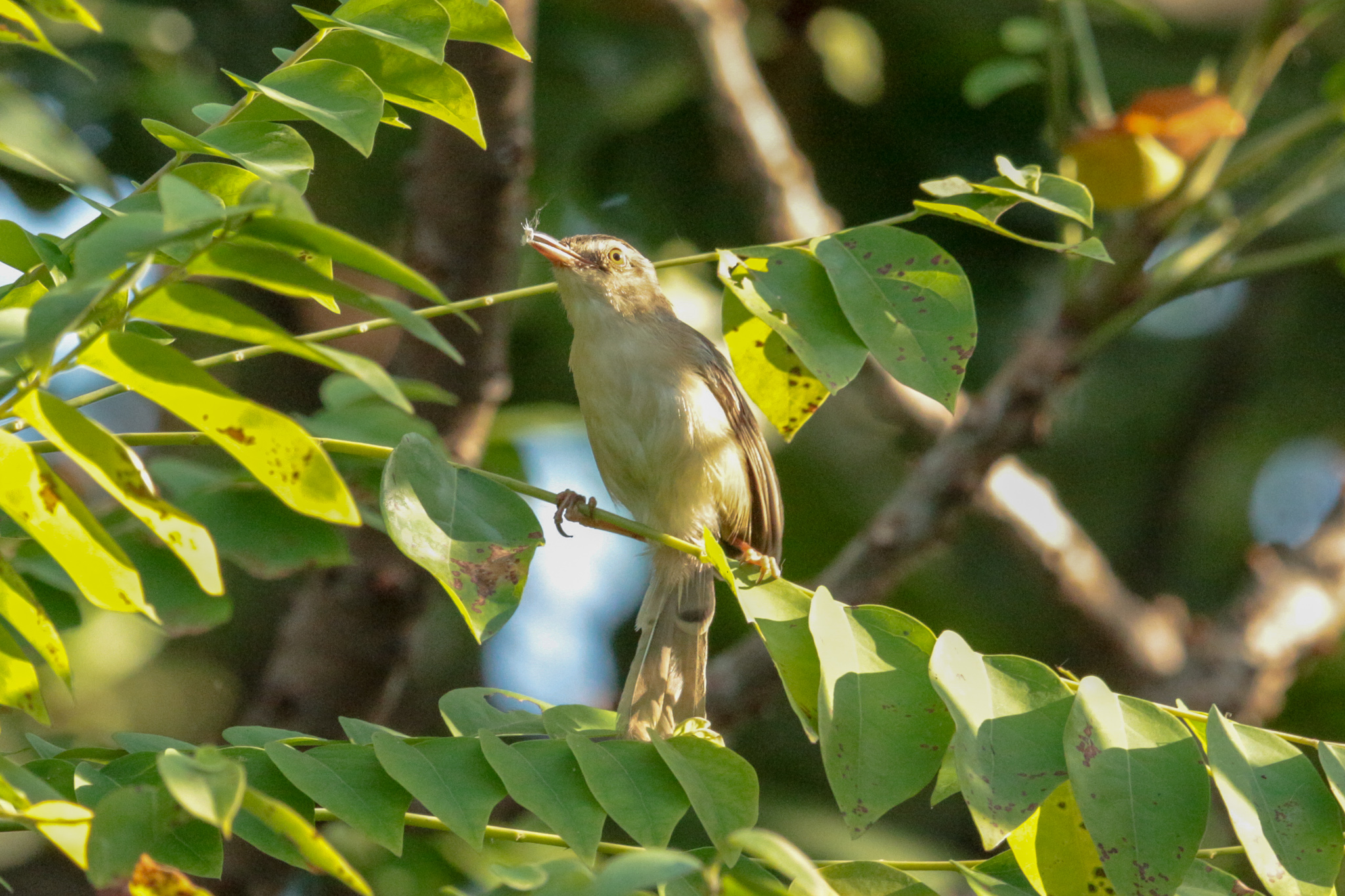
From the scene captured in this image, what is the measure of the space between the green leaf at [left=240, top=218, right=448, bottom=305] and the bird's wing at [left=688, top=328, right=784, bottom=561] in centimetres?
267

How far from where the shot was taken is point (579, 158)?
6.59m

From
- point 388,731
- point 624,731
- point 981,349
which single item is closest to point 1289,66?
point 981,349

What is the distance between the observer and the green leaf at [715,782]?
1.78 m

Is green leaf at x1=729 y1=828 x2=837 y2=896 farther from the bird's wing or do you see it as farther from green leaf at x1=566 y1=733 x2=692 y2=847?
the bird's wing

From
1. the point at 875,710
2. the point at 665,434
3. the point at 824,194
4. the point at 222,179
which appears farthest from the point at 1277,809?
the point at 824,194

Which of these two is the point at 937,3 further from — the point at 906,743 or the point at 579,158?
the point at 906,743

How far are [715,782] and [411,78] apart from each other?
123 centimetres

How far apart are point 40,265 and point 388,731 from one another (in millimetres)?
893

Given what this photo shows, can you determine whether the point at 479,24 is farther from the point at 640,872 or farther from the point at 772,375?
the point at 640,872

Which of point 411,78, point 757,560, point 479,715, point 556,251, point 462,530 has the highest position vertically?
point 411,78

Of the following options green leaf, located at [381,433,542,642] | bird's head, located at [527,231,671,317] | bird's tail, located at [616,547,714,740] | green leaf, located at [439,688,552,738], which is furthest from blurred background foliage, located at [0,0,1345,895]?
green leaf, located at [381,433,542,642]

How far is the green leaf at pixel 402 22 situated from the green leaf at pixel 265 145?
18cm

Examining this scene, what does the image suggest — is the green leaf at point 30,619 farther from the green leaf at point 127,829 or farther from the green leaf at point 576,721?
the green leaf at point 576,721

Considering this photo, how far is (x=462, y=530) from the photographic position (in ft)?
5.98
